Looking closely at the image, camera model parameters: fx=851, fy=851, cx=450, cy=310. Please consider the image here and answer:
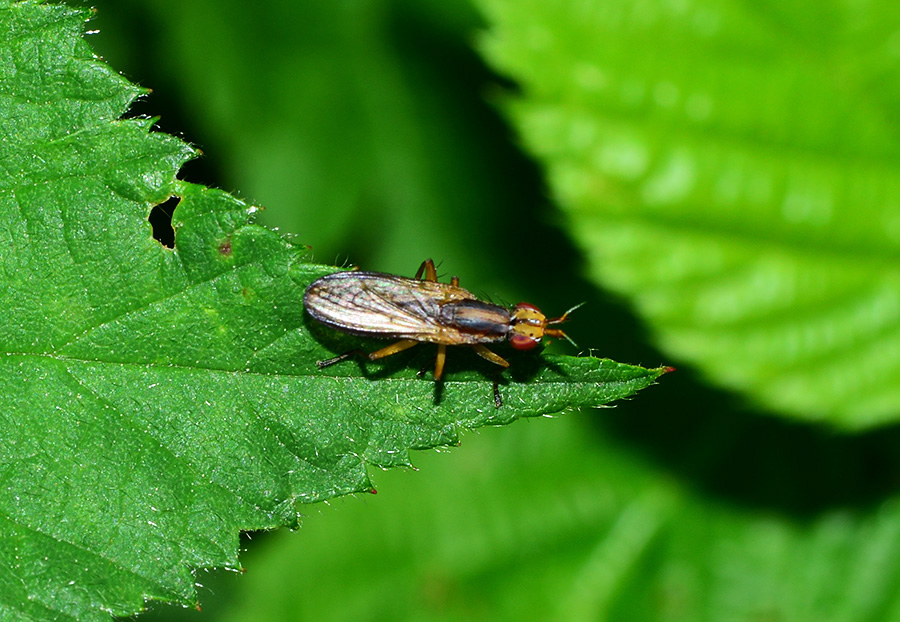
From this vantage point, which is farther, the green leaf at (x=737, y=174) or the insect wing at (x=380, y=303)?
the green leaf at (x=737, y=174)

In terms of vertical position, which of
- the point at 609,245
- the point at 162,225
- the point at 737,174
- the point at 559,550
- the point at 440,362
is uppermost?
the point at 737,174

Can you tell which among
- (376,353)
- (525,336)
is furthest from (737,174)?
(376,353)

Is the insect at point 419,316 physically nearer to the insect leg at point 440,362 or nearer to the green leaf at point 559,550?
the insect leg at point 440,362

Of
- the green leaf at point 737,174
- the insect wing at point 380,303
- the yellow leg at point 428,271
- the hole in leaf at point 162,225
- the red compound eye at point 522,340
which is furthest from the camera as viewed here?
the green leaf at point 737,174

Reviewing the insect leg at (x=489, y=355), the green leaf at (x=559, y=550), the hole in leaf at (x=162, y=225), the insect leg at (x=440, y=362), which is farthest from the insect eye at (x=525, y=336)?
the green leaf at (x=559, y=550)

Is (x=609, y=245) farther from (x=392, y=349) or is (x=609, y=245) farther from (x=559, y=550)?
(x=559, y=550)

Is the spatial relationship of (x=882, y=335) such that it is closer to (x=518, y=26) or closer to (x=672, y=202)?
(x=672, y=202)
